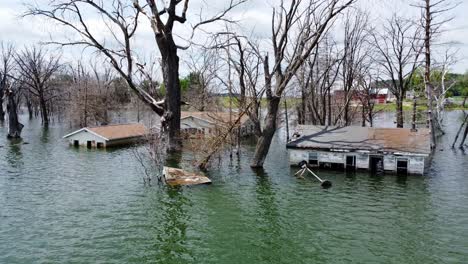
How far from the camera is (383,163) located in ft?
90.0

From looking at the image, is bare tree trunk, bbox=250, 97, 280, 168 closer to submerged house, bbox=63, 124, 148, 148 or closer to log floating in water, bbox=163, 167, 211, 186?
log floating in water, bbox=163, 167, 211, 186

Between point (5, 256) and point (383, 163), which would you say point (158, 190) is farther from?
point (383, 163)

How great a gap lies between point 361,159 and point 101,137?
24116mm

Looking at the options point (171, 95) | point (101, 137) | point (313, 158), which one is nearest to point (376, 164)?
point (313, 158)

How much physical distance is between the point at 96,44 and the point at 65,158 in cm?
972

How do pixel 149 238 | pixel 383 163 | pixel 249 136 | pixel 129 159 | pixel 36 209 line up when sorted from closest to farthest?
pixel 149 238
pixel 36 209
pixel 383 163
pixel 129 159
pixel 249 136

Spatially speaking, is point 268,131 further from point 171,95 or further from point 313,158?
point 171,95

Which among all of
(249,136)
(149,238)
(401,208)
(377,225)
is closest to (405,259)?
(377,225)

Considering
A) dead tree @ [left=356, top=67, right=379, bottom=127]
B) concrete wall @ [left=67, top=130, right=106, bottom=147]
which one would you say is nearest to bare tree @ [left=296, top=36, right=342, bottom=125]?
dead tree @ [left=356, top=67, right=379, bottom=127]

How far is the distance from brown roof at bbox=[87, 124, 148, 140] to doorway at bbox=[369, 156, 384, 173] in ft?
70.4

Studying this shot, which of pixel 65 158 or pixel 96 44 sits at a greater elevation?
pixel 96 44

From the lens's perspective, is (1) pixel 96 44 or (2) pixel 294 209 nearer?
(2) pixel 294 209

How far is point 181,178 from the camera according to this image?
24500 millimetres

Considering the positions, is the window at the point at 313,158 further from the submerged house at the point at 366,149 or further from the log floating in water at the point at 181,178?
the log floating in water at the point at 181,178
